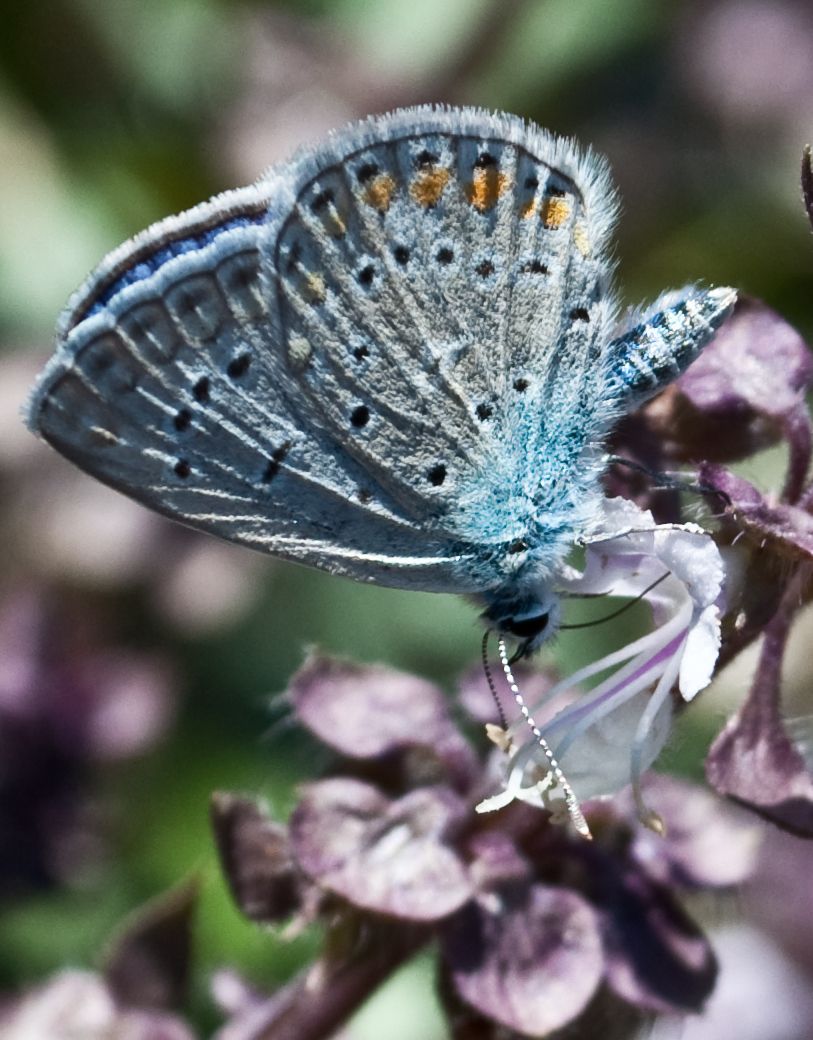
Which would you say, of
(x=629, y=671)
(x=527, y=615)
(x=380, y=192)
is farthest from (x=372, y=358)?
(x=629, y=671)

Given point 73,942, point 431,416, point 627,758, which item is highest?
point 431,416

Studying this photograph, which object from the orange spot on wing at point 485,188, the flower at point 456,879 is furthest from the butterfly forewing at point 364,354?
the flower at point 456,879

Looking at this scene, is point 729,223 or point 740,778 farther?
point 729,223

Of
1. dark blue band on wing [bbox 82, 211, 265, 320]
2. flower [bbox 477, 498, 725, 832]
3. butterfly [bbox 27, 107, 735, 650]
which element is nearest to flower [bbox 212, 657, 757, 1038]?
flower [bbox 477, 498, 725, 832]

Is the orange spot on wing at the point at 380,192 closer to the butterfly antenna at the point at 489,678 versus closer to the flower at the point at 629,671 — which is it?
the flower at the point at 629,671

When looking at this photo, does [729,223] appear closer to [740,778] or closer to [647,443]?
[647,443]

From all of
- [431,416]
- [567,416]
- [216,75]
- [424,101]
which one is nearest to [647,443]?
[567,416]
